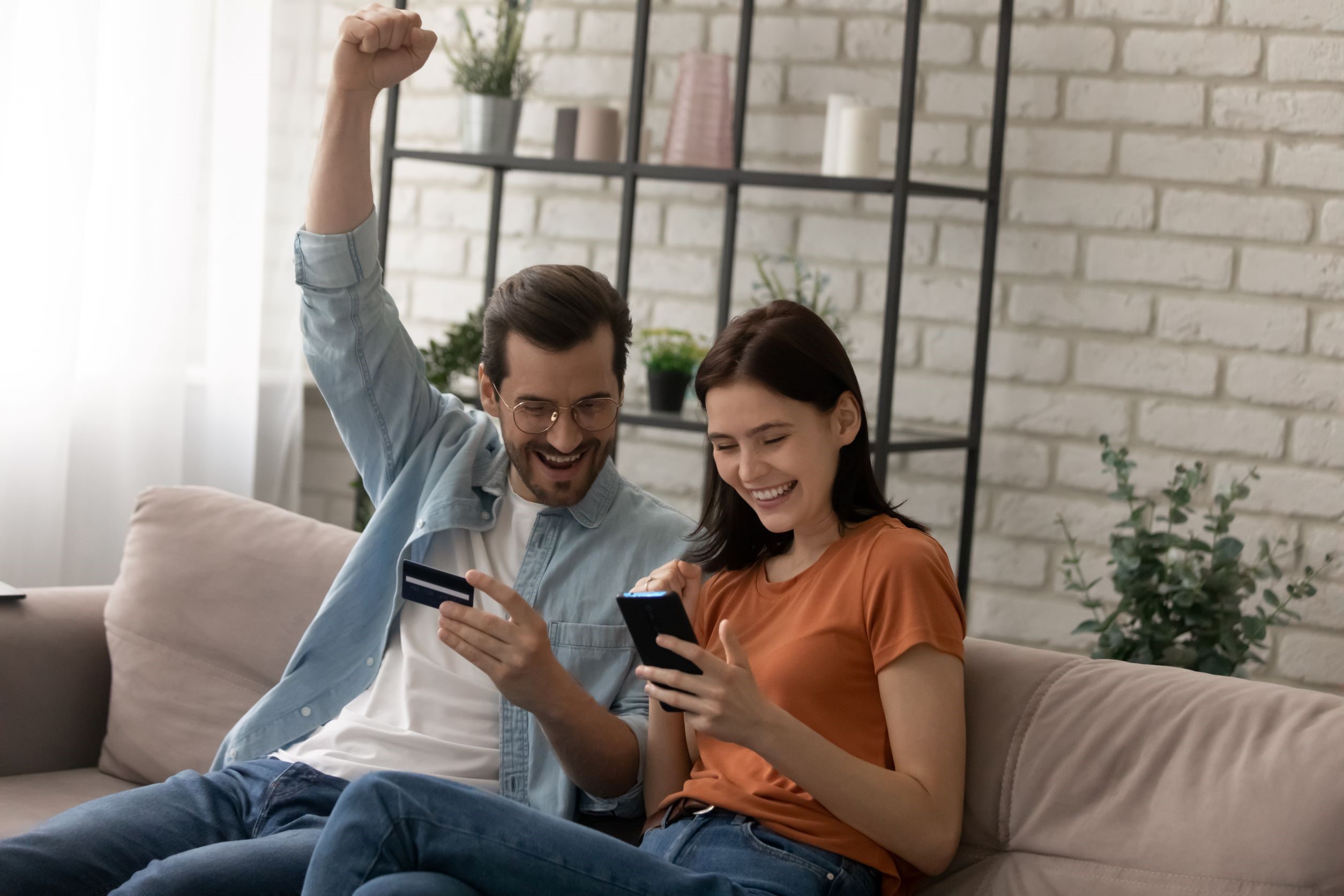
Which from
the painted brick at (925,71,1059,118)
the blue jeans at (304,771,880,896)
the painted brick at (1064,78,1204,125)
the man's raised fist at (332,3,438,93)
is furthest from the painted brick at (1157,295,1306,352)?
the blue jeans at (304,771,880,896)

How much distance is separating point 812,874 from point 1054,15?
1.91 m

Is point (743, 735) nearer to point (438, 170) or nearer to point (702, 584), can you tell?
point (702, 584)

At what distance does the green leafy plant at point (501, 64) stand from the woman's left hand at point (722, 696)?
5.99 ft

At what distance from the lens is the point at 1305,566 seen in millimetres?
2473

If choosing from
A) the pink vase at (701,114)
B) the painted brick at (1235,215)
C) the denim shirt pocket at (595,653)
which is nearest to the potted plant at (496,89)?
the pink vase at (701,114)

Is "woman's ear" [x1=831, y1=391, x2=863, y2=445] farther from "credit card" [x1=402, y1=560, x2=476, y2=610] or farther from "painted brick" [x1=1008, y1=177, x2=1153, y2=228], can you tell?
"painted brick" [x1=1008, y1=177, x2=1153, y2=228]

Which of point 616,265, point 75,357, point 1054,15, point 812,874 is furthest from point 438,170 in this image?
point 812,874

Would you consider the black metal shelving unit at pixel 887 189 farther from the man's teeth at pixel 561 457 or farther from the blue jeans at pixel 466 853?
the blue jeans at pixel 466 853

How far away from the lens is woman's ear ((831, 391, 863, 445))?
1.56 meters

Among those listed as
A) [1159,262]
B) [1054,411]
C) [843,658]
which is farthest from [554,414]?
[1159,262]

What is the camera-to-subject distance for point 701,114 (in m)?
2.75

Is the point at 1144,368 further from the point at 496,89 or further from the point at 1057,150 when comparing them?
the point at 496,89

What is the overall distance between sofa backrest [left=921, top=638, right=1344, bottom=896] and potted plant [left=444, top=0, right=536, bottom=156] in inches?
67.8

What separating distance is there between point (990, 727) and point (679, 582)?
0.39m
